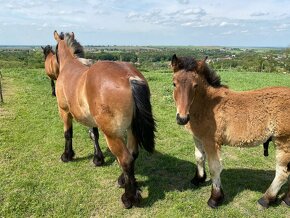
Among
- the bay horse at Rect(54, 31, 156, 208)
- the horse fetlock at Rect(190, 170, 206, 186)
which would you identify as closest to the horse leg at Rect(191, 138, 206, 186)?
the horse fetlock at Rect(190, 170, 206, 186)

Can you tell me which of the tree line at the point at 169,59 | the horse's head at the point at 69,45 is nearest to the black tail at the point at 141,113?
the tree line at the point at 169,59

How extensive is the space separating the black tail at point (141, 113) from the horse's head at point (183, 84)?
49 cm

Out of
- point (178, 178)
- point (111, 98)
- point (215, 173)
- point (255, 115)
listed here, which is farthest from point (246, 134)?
point (111, 98)

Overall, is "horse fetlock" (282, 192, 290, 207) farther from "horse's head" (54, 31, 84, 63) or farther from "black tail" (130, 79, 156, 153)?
"horse's head" (54, 31, 84, 63)

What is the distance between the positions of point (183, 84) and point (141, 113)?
0.73 m

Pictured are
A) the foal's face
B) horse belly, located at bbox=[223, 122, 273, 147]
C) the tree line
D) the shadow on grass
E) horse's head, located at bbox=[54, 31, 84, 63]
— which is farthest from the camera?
the tree line

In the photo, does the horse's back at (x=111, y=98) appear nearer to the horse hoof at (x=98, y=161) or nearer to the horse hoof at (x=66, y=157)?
the horse hoof at (x=98, y=161)

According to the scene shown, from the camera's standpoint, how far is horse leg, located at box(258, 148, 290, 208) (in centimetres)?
418

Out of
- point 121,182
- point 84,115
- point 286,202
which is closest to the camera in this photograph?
point 286,202

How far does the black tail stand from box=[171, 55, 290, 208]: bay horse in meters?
0.46

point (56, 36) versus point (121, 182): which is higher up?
point (56, 36)

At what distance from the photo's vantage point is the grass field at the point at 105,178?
14.6ft

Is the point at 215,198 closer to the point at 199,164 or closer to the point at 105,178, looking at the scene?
the point at 199,164

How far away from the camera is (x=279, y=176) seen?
169 inches
